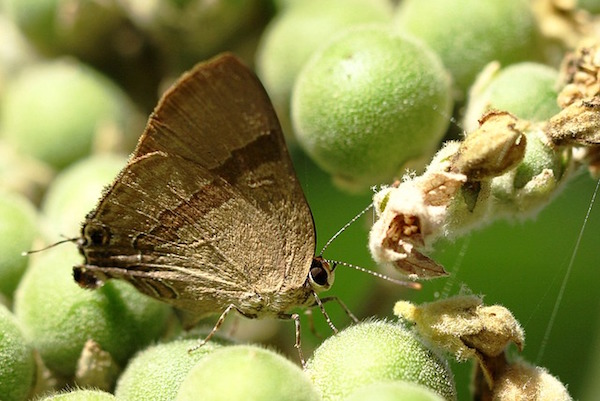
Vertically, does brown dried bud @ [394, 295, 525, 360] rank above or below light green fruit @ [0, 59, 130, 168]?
below

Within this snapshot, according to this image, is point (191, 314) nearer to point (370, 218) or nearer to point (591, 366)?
point (370, 218)

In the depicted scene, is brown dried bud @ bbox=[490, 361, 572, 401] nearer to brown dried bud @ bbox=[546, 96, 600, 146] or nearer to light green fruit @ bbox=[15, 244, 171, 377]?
brown dried bud @ bbox=[546, 96, 600, 146]

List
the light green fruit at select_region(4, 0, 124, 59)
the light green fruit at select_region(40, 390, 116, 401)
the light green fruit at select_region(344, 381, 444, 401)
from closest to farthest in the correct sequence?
the light green fruit at select_region(344, 381, 444, 401), the light green fruit at select_region(40, 390, 116, 401), the light green fruit at select_region(4, 0, 124, 59)

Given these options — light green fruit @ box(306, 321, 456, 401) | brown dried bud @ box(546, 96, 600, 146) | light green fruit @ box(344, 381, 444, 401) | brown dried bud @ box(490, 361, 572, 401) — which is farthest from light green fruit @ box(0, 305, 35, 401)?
brown dried bud @ box(546, 96, 600, 146)

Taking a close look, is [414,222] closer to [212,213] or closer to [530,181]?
[530,181]

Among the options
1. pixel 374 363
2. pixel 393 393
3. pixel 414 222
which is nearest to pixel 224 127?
pixel 414 222

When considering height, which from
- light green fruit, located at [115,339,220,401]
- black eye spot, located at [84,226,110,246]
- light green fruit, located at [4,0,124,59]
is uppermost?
light green fruit, located at [4,0,124,59]

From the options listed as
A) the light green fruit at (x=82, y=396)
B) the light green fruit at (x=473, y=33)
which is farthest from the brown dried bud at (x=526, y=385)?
the light green fruit at (x=473, y=33)
